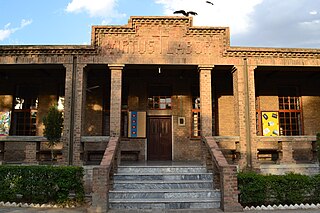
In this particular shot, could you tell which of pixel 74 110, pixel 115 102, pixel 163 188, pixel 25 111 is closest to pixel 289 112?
pixel 163 188

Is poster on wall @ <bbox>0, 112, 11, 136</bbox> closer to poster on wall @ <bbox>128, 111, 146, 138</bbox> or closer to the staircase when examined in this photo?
poster on wall @ <bbox>128, 111, 146, 138</bbox>

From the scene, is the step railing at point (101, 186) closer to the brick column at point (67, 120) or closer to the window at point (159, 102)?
the brick column at point (67, 120)

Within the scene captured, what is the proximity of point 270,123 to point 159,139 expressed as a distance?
5862 mm

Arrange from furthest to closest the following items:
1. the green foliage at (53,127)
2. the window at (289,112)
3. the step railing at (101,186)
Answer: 1. the window at (289,112)
2. the green foliage at (53,127)
3. the step railing at (101,186)

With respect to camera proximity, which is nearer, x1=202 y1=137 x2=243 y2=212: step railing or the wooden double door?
x1=202 y1=137 x2=243 y2=212: step railing

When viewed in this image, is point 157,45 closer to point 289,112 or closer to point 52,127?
point 52,127

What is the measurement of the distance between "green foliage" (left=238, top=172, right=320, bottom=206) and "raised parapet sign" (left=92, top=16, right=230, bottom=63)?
16.5 ft

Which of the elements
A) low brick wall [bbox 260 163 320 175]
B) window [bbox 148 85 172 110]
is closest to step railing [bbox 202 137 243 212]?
low brick wall [bbox 260 163 320 175]

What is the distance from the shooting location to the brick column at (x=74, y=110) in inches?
399

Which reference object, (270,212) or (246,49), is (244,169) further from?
(246,49)

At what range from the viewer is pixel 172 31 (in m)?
10.8

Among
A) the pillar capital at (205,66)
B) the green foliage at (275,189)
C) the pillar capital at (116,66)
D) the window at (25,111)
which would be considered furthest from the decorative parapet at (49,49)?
the green foliage at (275,189)

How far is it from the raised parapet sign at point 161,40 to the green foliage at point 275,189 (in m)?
5.03

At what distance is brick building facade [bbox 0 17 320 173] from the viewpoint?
1047cm
